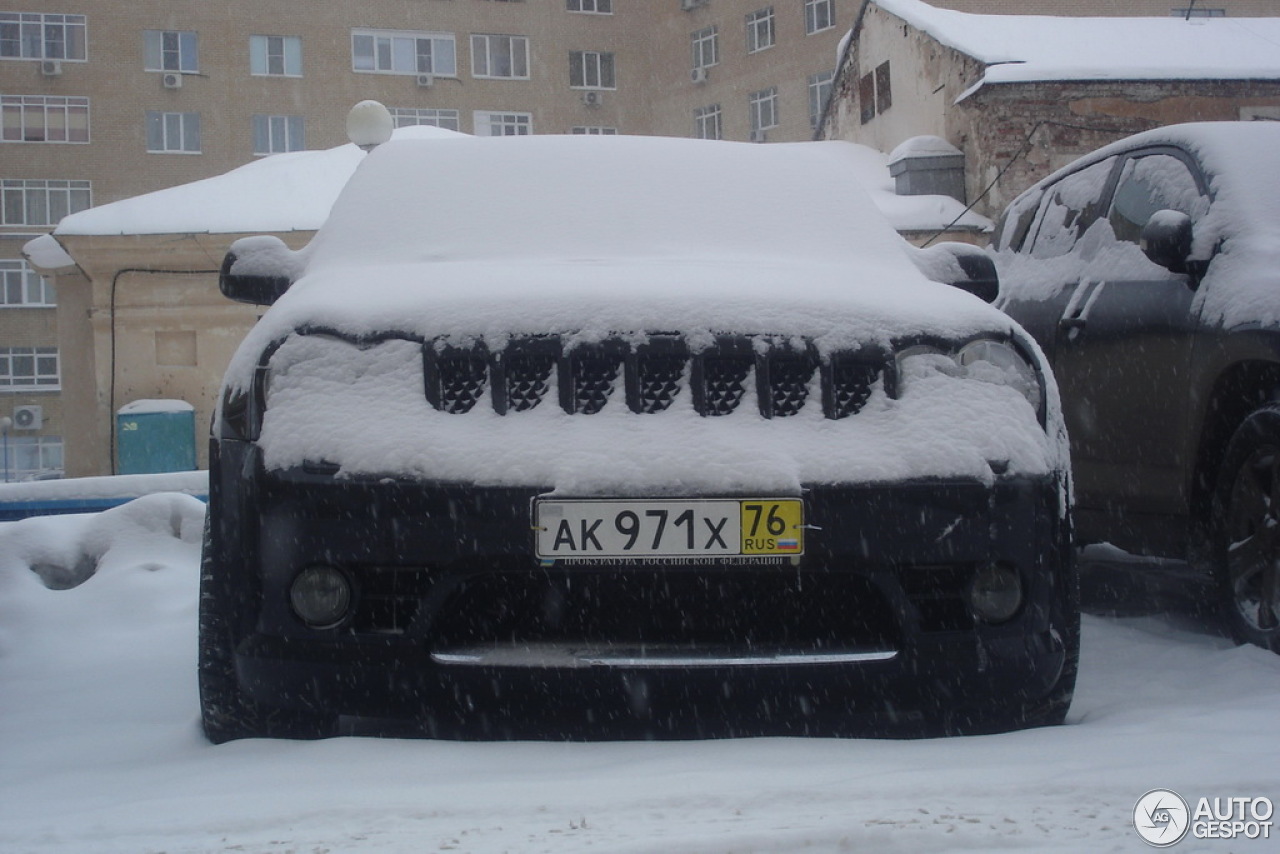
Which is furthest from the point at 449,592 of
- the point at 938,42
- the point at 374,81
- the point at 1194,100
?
the point at 374,81

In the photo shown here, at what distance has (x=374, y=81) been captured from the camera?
131 feet

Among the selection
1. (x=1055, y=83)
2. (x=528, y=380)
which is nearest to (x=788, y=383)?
(x=528, y=380)

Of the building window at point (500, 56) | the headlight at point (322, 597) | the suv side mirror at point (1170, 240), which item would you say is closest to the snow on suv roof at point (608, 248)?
the headlight at point (322, 597)

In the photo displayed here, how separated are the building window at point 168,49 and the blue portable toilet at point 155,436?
80.2 feet

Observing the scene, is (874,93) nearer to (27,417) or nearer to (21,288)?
(27,417)

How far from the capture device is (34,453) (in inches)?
1516

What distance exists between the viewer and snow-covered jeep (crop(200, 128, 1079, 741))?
7.67 ft

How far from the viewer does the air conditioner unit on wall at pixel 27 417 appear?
37.5 metres

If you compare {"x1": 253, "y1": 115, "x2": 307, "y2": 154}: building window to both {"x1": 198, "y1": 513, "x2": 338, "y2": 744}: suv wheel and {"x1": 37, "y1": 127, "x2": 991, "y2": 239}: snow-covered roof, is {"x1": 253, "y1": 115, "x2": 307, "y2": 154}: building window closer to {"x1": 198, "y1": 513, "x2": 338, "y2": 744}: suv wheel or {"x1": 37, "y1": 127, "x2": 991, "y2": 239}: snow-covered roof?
{"x1": 37, "y1": 127, "x2": 991, "y2": 239}: snow-covered roof

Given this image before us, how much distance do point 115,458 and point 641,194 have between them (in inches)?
671

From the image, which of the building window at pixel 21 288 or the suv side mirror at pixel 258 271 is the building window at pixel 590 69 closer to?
the building window at pixel 21 288

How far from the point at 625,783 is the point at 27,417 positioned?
39987 millimetres

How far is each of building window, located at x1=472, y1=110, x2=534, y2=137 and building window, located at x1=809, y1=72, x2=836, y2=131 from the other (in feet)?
30.2

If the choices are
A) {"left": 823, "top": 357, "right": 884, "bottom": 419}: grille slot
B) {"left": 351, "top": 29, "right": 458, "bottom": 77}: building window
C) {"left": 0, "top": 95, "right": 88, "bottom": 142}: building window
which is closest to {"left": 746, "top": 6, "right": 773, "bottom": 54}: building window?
{"left": 351, "top": 29, "right": 458, "bottom": 77}: building window
